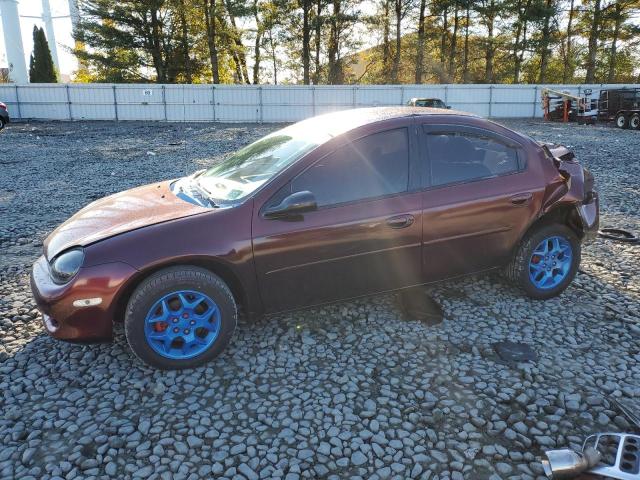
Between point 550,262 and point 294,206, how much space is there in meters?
2.39

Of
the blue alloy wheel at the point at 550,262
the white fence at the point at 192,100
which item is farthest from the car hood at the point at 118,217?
the white fence at the point at 192,100

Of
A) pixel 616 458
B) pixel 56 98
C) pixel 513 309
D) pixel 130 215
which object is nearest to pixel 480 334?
pixel 513 309

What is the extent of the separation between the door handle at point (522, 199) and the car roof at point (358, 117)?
30.5 inches

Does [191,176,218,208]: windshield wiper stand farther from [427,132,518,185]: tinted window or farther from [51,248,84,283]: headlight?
[427,132,518,185]: tinted window

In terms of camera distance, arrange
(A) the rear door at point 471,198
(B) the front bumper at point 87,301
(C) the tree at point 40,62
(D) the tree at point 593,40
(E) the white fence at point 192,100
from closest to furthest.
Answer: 1. (B) the front bumper at point 87,301
2. (A) the rear door at point 471,198
3. (E) the white fence at point 192,100
4. (C) the tree at point 40,62
5. (D) the tree at point 593,40

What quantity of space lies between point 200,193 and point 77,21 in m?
33.6

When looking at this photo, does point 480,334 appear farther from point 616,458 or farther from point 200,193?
point 200,193

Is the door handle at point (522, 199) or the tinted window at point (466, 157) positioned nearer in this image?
the tinted window at point (466, 157)

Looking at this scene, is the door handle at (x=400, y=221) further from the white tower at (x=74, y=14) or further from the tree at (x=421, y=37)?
the tree at (x=421, y=37)

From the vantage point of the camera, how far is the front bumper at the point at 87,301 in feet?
9.66

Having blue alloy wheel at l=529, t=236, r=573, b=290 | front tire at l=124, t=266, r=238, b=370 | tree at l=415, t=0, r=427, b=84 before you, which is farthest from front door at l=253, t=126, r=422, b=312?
Answer: tree at l=415, t=0, r=427, b=84

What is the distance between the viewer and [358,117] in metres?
3.84

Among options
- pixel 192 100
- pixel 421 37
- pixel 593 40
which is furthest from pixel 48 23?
pixel 593 40

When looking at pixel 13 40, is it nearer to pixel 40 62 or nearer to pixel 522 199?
pixel 40 62
